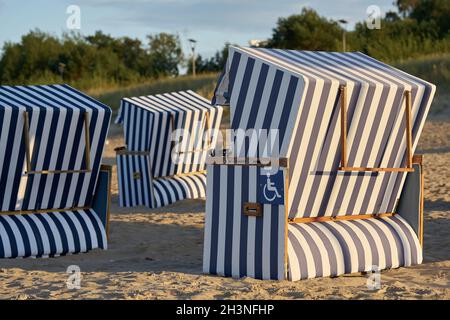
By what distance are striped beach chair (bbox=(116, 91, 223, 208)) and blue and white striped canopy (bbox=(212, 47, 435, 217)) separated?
231 inches

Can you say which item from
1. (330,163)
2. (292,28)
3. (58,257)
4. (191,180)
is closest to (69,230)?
(58,257)

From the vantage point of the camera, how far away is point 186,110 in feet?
46.3

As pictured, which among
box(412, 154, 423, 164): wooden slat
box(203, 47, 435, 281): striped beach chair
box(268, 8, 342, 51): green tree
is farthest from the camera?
box(268, 8, 342, 51): green tree

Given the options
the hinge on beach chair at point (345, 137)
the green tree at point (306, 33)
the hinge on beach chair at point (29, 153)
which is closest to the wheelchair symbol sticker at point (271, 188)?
the hinge on beach chair at point (345, 137)

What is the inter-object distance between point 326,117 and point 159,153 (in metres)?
6.97

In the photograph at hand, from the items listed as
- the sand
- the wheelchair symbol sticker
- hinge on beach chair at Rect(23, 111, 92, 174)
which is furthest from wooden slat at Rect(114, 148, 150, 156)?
the wheelchair symbol sticker

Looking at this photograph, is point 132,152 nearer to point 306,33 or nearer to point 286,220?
point 286,220

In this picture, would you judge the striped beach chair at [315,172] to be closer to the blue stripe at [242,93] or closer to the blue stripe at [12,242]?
the blue stripe at [242,93]

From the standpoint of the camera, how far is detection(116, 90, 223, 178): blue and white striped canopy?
44.7 feet

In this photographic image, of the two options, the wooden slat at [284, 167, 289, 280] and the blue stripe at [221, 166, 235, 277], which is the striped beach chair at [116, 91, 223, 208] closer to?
the blue stripe at [221, 166, 235, 277]

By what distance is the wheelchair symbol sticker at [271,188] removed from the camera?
668 cm

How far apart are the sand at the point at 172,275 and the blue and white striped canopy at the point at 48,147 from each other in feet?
2.06
